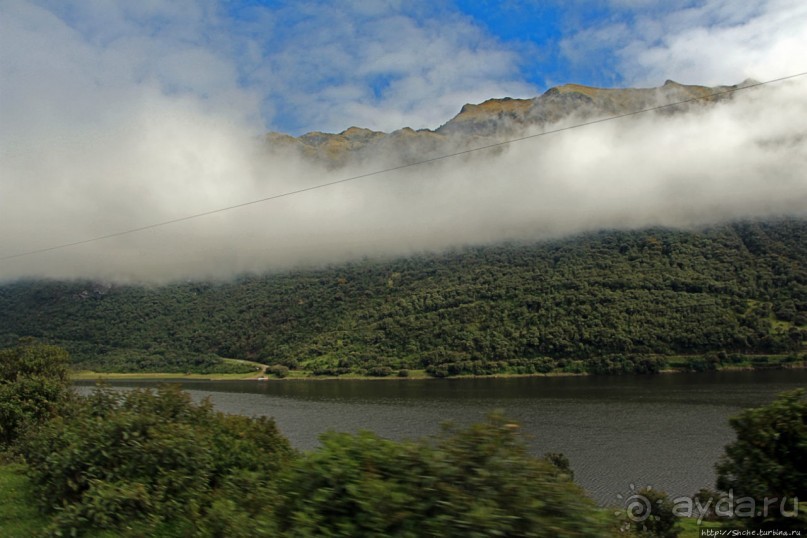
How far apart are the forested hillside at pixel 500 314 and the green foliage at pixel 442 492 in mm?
110821

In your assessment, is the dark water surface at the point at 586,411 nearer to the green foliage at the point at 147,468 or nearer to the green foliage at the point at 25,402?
the green foliage at the point at 25,402

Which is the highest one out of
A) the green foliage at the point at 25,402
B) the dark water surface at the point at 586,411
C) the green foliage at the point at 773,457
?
the green foliage at the point at 773,457

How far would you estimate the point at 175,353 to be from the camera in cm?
15112

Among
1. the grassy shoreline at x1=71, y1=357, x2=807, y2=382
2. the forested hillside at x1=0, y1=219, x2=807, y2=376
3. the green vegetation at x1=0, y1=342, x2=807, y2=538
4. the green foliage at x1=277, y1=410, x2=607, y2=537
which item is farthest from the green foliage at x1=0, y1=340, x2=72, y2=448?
the forested hillside at x1=0, y1=219, x2=807, y2=376

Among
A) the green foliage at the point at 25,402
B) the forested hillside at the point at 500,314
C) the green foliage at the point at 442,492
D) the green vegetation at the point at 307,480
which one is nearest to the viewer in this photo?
the green foliage at the point at 442,492

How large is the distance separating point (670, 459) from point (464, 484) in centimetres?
4976

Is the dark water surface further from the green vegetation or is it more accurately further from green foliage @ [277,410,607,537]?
green foliage @ [277,410,607,537]

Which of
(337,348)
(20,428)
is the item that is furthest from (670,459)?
(337,348)

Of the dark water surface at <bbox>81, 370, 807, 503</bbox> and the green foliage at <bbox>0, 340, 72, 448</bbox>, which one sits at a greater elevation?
the green foliage at <bbox>0, 340, 72, 448</bbox>

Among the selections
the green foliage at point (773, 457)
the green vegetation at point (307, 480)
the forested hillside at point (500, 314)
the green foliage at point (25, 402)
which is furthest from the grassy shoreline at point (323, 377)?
the green foliage at point (773, 457)

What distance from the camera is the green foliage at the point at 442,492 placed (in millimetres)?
3086

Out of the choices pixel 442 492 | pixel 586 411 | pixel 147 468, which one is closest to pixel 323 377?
pixel 586 411

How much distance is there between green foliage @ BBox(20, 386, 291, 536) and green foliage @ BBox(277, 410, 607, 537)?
1562 millimetres

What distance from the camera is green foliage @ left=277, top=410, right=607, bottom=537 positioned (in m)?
3.09
